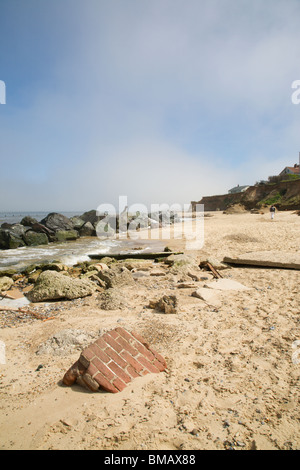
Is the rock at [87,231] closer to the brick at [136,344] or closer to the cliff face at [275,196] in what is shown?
the brick at [136,344]

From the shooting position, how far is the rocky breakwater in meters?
18.2

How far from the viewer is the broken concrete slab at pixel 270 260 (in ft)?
22.8

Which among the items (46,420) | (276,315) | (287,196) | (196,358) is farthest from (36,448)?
(287,196)

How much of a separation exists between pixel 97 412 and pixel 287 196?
4135 cm

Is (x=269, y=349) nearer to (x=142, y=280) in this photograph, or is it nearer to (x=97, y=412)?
(x=97, y=412)

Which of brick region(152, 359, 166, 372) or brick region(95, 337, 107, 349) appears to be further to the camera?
brick region(152, 359, 166, 372)

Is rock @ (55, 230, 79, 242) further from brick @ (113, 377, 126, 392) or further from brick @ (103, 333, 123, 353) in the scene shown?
brick @ (113, 377, 126, 392)

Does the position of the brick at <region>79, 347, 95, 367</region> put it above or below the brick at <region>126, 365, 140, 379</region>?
above

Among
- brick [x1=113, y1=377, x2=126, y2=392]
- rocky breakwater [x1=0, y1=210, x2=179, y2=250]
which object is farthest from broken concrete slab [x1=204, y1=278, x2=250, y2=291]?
rocky breakwater [x1=0, y1=210, x2=179, y2=250]

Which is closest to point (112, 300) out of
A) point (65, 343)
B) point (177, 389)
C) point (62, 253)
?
point (65, 343)

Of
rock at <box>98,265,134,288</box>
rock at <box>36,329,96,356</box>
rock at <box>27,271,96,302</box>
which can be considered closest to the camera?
rock at <box>36,329,96,356</box>

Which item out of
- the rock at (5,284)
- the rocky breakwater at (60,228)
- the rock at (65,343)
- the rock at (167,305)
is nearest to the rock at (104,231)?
the rocky breakwater at (60,228)

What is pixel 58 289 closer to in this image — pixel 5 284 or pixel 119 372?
pixel 5 284

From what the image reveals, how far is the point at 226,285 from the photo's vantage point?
235 inches
